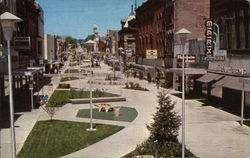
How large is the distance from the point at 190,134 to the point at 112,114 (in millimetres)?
7862

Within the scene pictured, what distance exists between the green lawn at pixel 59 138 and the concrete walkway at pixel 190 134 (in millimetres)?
495

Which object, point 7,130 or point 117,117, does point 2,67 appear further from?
point 117,117

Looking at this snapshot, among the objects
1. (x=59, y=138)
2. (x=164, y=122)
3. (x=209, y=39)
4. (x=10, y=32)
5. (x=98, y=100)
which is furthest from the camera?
(x=98, y=100)

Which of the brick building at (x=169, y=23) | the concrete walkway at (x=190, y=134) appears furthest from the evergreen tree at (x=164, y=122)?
the brick building at (x=169, y=23)

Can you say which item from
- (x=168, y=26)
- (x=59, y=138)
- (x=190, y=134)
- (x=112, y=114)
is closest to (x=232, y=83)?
(x=190, y=134)

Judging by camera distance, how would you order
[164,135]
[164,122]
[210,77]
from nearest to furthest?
[164,122] → [164,135] → [210,77]

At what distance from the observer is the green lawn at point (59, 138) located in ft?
49.0

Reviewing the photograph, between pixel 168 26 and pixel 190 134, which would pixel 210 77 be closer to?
pixel 190 134

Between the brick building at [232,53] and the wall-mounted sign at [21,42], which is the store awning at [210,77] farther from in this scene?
the wall-mounted sign at [21,42]

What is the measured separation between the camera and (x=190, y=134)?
18219mm

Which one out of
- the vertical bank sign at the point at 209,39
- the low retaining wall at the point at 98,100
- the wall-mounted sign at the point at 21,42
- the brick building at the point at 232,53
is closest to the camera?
the brick building at the point at 232,53

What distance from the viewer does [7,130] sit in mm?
19125

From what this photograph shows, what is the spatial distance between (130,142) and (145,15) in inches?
1805

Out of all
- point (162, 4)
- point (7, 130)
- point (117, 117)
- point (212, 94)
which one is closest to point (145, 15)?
point (162, 4)
